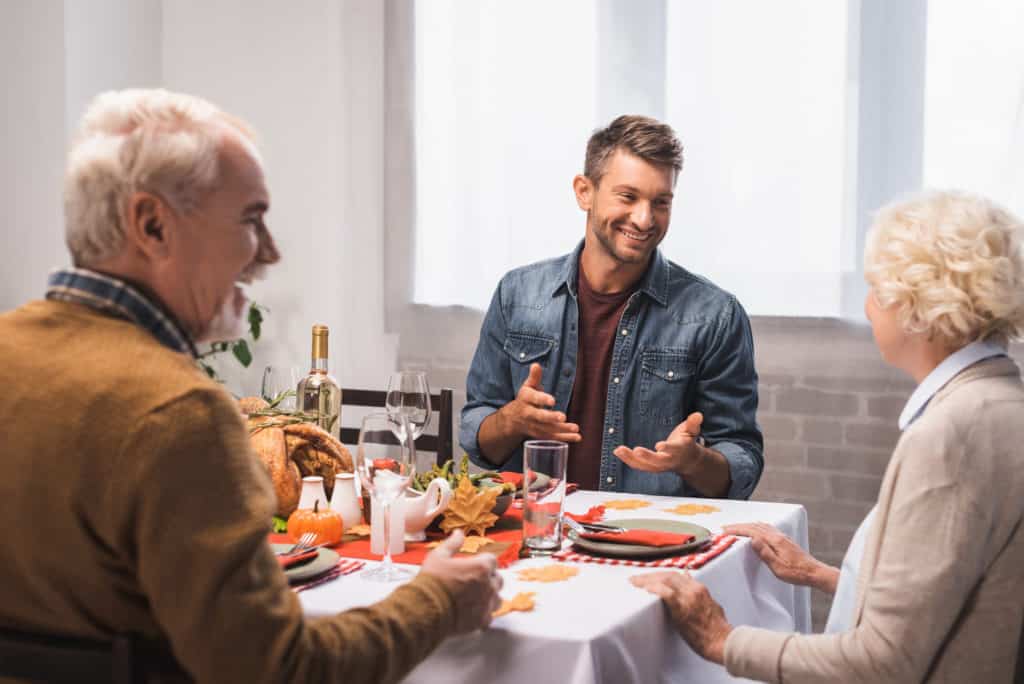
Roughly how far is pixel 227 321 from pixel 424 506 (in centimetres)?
64

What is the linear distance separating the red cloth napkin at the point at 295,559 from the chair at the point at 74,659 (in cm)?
50

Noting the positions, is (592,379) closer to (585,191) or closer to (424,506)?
(585,191)

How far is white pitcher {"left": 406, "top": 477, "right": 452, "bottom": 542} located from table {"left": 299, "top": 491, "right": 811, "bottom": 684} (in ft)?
0.58

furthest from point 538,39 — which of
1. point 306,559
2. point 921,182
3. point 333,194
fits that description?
point 306,559

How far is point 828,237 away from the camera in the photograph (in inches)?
134

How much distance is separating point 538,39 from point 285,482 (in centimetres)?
239

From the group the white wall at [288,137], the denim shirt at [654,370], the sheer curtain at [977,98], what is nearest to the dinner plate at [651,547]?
the denim shirt at [654,370]

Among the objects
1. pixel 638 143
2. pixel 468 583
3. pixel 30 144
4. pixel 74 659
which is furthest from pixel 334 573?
pixel 30 144

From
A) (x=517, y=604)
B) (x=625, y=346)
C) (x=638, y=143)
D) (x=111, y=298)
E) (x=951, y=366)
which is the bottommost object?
(x=517, y=604)

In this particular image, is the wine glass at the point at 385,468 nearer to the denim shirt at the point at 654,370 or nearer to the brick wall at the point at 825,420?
the denim shirt at the point at 654,370

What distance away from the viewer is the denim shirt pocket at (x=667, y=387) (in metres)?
2.65

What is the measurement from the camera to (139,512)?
A: 3.21ft

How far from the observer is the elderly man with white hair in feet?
3.20

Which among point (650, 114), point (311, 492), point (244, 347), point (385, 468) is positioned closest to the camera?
point (385, 468)
